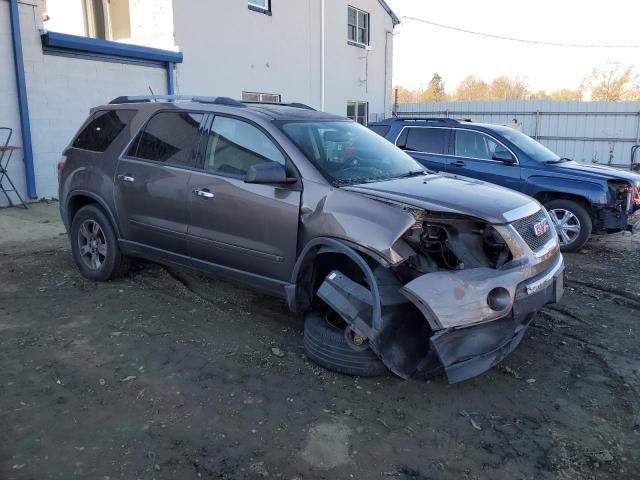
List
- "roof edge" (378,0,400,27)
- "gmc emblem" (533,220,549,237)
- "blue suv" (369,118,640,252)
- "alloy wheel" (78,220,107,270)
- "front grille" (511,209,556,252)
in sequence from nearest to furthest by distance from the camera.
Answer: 1. "front grille" (511,209,556,252)
2. "gmc emblem" (533,220,549,237)
3. "alloy wheel" (78,220,107,270)
4. "blue suv" (369,118,640,252)
5. "roof edge" (378,0,400,27)

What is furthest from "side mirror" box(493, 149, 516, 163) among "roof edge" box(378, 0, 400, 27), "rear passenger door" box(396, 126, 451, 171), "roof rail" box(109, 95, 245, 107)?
"roof edge" box(378, 0, 400, 27)

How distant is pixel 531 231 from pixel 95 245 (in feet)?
13.7

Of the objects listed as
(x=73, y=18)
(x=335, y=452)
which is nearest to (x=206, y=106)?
(x=335, y=452)

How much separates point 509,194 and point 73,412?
3.38 m

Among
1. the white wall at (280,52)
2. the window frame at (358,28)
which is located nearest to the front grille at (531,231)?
the white wall at (280,52)

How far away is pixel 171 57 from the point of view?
11844 millimetres

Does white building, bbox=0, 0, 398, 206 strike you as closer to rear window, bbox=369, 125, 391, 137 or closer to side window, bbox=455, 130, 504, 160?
rear window, bbox=369, 125, 391, 137

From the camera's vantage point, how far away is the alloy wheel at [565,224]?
775cm

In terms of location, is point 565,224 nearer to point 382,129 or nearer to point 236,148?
point 382,129

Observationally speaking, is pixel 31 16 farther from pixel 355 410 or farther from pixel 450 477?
pixel 450 477

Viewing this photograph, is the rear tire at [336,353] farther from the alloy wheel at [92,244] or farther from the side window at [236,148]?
the alloy wheel at [92,244]

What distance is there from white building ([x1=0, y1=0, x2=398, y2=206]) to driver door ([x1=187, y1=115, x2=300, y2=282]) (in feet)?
21.2

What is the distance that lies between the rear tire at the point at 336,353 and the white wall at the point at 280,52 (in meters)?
9.85

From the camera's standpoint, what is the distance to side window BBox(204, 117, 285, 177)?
4363 mm
